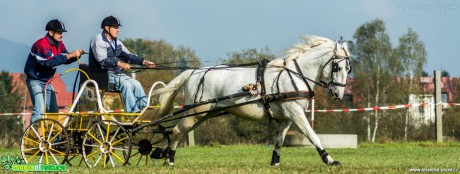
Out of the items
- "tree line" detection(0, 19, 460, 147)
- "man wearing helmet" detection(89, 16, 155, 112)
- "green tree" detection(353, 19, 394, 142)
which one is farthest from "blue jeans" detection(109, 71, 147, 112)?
"green tree" detection(353, 19, 394, 142)

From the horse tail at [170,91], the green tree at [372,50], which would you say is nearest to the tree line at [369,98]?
the green tree at [372,50]

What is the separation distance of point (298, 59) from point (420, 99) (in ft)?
118

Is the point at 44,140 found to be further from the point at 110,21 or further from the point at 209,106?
the point at 209,106

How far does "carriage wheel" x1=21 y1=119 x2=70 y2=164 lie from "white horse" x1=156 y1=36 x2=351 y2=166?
1533 millimetres

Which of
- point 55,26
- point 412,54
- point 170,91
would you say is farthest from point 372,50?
point 55,26

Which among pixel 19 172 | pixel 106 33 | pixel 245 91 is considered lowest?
→ pixel 19 172

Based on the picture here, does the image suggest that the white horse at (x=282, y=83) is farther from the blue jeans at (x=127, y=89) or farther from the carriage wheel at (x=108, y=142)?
the carriage wheel at (x=108, y=142)

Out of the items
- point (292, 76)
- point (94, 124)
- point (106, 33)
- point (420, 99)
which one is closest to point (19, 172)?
point (94, 124)

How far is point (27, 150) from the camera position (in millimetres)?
13445

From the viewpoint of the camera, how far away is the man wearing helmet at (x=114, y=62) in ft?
44.1

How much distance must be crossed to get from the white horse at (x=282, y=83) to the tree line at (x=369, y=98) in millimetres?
9856

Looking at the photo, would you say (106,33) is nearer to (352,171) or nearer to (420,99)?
(352,171)

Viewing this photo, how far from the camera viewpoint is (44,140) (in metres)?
13.4

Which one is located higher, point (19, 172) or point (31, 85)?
point (31, 85)
